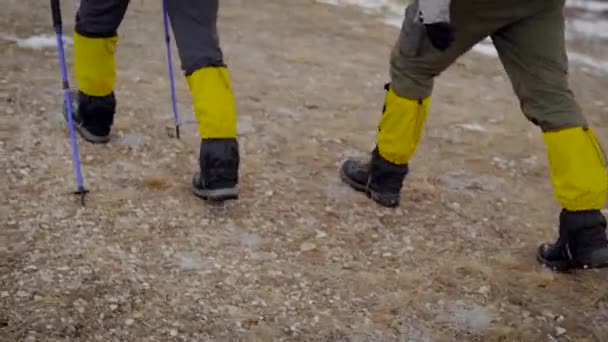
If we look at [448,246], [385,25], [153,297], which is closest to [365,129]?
[448,246]

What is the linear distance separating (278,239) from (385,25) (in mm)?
5301

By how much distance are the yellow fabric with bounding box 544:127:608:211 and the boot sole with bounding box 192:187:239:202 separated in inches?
64.1

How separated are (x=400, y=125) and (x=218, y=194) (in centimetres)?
102

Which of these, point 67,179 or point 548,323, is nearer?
point 548,323

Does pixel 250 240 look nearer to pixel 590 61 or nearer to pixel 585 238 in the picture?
pixel 585 238

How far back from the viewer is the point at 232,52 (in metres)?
7.39

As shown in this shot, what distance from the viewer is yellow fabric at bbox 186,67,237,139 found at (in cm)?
423

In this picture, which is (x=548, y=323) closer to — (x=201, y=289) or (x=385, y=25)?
(x=201, y=289)

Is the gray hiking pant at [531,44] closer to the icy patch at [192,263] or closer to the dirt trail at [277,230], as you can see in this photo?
the dirt trail at [277,230]

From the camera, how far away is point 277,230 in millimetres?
4320

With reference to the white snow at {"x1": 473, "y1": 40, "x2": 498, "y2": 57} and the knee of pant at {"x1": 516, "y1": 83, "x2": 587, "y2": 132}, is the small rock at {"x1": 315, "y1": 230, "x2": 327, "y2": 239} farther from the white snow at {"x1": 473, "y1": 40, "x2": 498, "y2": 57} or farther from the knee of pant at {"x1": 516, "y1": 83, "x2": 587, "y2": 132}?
the white snow at {"x1": 473, "y1": 40, "x2": 498, "y2": 57}

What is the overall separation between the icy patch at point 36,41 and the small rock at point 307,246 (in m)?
3.57

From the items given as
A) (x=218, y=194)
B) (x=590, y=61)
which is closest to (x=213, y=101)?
(x=218, y=194)

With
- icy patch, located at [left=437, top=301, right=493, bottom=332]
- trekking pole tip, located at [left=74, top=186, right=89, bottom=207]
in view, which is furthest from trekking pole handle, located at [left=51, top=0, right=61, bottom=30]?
icy patch, located at [left=437, top=301, right=493, bottom=332]
